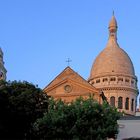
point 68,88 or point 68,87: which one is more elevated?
point 68,87

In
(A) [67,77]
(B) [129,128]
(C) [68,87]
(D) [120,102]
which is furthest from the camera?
(D) [120,102]

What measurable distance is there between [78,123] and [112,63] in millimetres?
53478

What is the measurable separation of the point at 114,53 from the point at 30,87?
4557cm

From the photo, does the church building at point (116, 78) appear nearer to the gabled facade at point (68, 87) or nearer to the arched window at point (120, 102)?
the arched window at point (120, 102)

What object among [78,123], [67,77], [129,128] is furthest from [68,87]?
[78,123]

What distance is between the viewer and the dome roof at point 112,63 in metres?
100

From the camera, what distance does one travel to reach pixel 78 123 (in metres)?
48.8

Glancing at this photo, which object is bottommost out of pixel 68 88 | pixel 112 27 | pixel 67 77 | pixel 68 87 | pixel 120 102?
pixel 68 88

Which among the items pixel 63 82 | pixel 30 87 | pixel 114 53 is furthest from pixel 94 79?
pixel 30 87

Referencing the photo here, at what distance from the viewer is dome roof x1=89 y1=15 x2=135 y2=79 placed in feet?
330

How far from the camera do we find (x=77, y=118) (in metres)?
49.4

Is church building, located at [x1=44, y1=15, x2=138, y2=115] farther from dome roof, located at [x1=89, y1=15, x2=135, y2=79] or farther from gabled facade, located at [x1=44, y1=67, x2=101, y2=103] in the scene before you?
gabled facade, located at [x1=44, y1=67, x2=101, y2=103]

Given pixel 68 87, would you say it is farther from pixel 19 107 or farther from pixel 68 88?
pixel 19 107

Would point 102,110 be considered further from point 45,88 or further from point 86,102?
point 45,88
